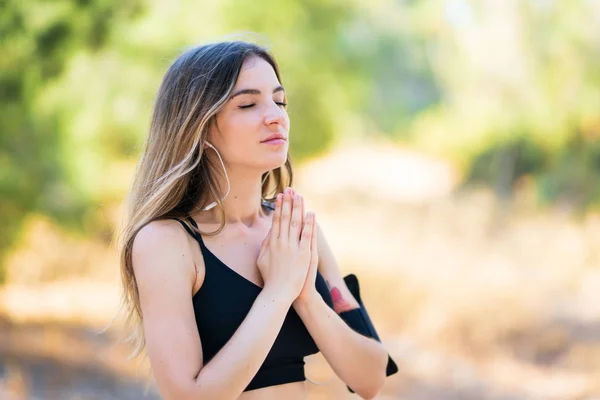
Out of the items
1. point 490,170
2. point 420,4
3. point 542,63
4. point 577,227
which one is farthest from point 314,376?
point 420,4

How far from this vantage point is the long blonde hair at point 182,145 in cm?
173

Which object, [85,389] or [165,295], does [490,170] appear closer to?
[85,389]

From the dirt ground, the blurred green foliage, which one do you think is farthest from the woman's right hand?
the dirt ground

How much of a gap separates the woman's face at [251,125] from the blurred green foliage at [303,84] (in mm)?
295

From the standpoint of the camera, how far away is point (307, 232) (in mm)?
1718

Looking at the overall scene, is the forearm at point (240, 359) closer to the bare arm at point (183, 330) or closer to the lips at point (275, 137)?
the bare arm at point (183, 330)

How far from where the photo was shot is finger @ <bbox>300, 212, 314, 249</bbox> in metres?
1.71

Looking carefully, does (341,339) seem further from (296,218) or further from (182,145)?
(182,145)

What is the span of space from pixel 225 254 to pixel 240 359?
29 cm

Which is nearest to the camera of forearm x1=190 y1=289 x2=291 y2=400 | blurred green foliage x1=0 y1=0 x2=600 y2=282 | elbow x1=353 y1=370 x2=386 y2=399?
forearm x1=190 y1=289 x2=291 y2=400

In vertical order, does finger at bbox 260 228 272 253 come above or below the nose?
below

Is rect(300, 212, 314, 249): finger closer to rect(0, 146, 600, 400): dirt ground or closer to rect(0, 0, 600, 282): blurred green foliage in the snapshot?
rect(0, 0, 600, 282): blurred green foliage

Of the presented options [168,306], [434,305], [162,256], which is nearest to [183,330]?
[168,306]

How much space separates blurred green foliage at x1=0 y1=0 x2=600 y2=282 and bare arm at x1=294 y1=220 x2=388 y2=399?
2.32 ft
